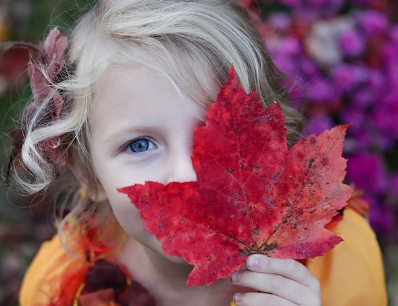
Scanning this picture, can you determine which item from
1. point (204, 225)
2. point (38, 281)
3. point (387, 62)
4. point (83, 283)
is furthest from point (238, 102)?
point (387, 62)

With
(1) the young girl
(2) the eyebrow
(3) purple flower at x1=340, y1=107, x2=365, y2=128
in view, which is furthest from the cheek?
(3) purple flower at x1=340, y1=107, x2=365, y2=128

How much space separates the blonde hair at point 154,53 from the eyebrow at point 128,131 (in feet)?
0.30

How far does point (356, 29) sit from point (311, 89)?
1.10 ft

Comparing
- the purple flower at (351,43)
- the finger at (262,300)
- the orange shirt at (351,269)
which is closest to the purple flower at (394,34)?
the purple flower at (351,43)

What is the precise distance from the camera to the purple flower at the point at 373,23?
190cm

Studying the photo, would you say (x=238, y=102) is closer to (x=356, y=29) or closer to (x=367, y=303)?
(x=367, y=303)

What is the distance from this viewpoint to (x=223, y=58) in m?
0.97

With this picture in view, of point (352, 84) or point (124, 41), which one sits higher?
point (124, 41)

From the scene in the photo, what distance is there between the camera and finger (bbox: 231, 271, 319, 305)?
2.72ft

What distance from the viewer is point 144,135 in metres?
0.93

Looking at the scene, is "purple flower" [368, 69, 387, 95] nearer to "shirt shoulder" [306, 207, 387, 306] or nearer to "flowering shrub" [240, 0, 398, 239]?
"flowering shrub" [240, 0, 398, 239]

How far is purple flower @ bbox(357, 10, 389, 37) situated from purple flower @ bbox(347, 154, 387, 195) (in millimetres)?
496

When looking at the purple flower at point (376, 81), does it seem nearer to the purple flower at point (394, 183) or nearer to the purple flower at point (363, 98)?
the purple flower at point (363, 98)

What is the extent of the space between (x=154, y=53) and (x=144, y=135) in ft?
0.55
